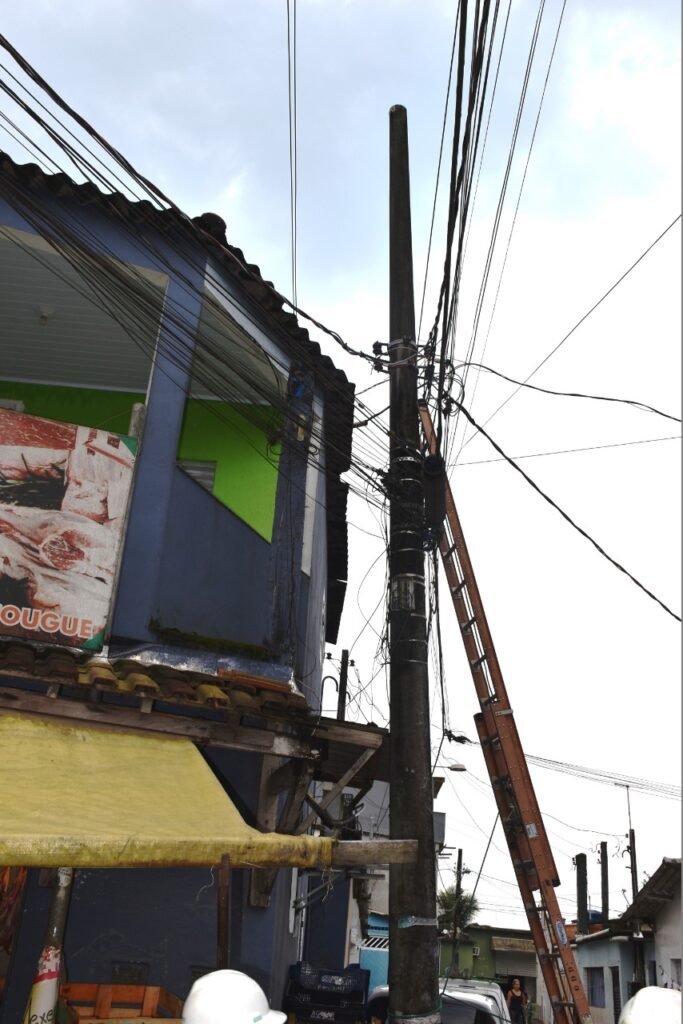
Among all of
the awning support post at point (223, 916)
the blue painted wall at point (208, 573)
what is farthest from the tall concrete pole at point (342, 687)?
the awning support post at point (223, 916)

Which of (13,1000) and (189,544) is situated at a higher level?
(189,544)

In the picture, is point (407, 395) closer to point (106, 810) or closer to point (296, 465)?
point (296, 465)

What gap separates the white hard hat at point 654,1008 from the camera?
296cm

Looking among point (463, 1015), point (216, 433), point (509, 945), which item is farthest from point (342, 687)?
point (509, 945)

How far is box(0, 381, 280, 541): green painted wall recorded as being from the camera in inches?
367

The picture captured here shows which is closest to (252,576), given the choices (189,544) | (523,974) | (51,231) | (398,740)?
(189,544)

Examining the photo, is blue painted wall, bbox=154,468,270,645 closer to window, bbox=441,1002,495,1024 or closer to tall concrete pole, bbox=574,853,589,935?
window, bbox=441,1002,495,1024

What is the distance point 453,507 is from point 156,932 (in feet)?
13.3

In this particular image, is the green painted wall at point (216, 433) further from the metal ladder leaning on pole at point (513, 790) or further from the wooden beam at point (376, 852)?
the wooden beam at point (376, 852)

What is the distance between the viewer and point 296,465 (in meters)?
8.09

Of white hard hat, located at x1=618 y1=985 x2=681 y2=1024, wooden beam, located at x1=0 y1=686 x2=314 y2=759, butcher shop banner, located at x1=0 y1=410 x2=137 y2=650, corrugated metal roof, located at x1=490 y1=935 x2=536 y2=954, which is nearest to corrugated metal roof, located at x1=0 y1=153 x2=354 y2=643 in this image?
butcher shop banner, located at x1=0 y1=410 x2=137 y2=650

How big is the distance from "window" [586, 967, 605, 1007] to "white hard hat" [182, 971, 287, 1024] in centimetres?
2682

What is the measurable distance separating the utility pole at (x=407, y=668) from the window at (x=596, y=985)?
2480cm

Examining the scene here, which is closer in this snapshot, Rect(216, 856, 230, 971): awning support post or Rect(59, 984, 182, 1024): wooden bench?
Rect(216, 856, 230, 971): awning support post
